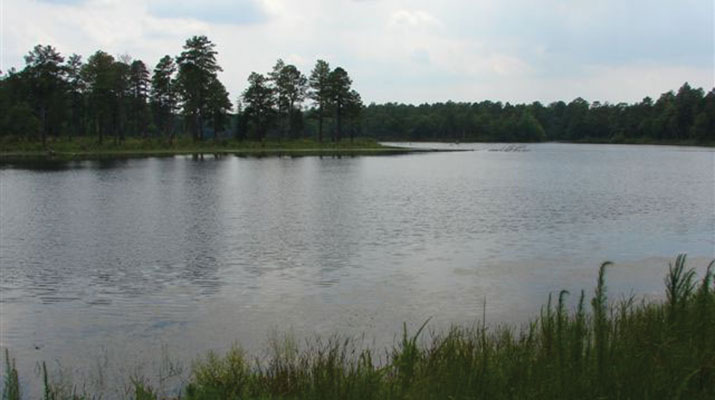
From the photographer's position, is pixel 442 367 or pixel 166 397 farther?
pixel 166 397

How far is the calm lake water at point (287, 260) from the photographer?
52.8ft

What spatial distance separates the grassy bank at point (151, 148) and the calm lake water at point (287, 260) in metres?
61.9

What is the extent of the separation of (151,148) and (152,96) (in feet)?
96.3

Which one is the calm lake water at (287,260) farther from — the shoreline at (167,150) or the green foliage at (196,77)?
the green foliage at (196,77)

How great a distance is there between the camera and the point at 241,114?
143m

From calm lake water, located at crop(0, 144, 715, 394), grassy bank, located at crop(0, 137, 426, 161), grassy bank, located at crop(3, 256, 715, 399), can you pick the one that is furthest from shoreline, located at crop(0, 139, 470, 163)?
grassy bank, located at crop(3, 256, 715, 399)

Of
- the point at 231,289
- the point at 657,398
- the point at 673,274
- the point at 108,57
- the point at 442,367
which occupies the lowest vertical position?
the point at 231,289

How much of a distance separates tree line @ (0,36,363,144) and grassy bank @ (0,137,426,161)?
263 centimetres

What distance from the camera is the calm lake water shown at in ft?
52.8

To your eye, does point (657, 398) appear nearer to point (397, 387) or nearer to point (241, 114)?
point (397, 387)

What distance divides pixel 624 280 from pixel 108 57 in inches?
4997

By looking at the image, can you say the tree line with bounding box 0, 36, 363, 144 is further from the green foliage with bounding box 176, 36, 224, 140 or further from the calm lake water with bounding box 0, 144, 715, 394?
the calm lake water with bounding box 0, 144, 715, 394

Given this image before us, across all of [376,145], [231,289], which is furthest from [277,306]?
[376,145]

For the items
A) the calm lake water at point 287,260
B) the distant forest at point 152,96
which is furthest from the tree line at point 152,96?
the calm lake water at point 287,260
